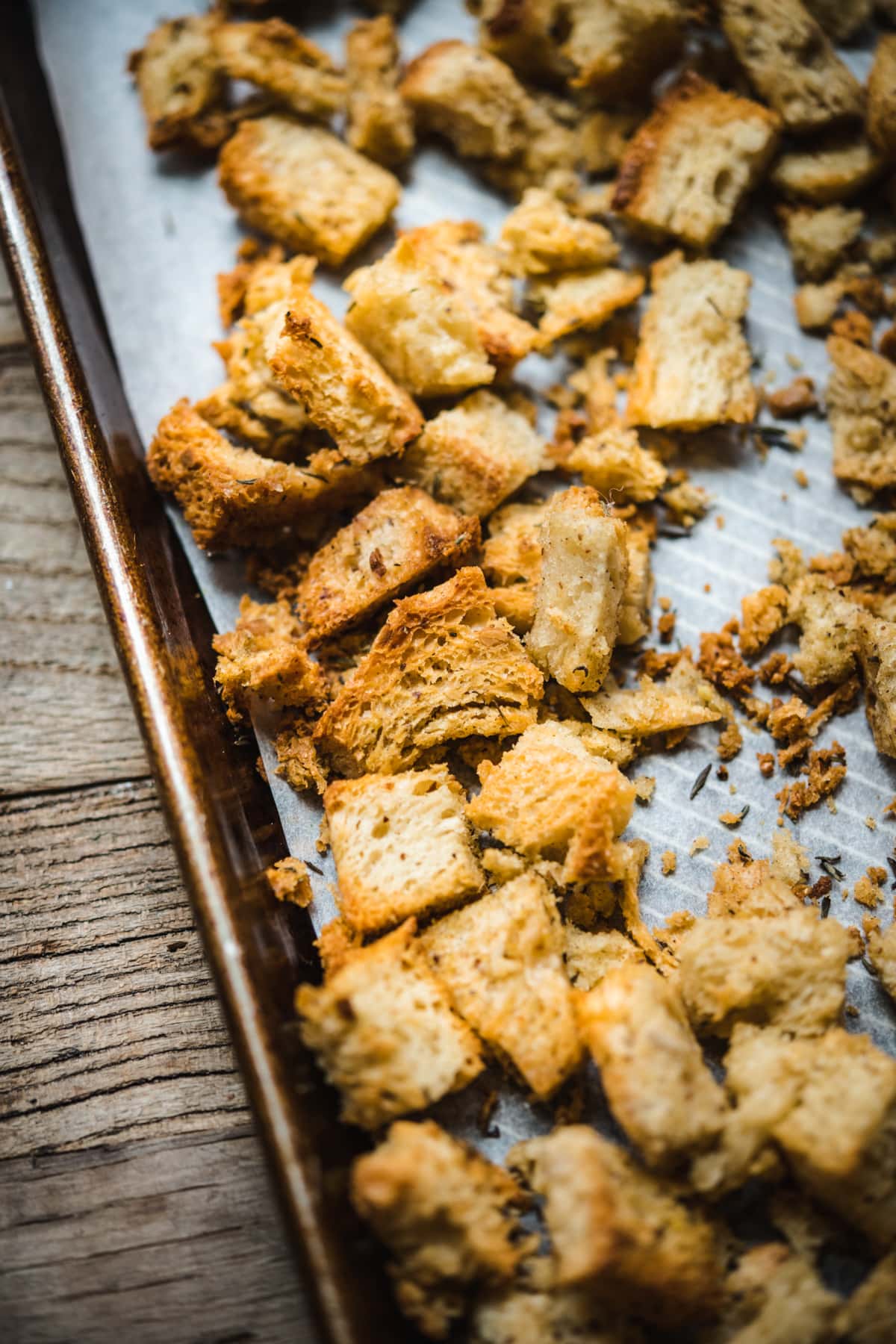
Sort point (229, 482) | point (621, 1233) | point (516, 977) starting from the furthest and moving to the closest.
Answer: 1. point (229, 482)
2. point (516, 977)
3. point (621, 1233)

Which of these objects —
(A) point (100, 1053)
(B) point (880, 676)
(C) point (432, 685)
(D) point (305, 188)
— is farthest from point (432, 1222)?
(D) point (305, 188)

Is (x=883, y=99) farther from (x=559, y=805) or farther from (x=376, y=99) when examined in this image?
(x=559, y=805)

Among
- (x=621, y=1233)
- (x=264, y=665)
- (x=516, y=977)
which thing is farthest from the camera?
(x=264, y=665)

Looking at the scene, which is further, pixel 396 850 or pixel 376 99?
pixel 376 99

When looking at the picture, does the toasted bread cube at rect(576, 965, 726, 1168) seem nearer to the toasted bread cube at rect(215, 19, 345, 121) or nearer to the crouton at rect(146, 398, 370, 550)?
the crouton at rect(146, 398, 370, 550)

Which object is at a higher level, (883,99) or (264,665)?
(883,99)

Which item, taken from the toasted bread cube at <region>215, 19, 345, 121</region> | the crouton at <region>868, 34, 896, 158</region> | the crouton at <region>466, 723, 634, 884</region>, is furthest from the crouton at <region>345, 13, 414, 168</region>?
the crouton at <region>466, 723, 634, 884</region>

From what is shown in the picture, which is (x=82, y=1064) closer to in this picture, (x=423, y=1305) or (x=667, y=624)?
(x=423, y=1305)

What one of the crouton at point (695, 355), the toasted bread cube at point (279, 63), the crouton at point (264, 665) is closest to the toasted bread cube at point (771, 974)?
the crouton at point (264, 665)
